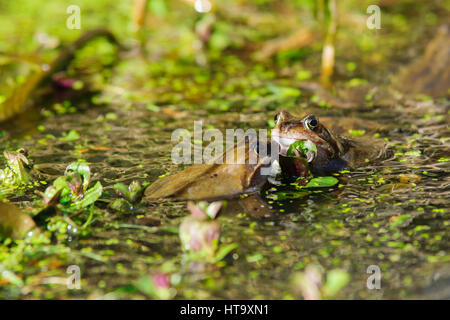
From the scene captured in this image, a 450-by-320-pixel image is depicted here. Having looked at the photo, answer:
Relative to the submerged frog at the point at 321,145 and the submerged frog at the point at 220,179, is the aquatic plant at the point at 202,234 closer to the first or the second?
the submerged frog at the point at 220,179

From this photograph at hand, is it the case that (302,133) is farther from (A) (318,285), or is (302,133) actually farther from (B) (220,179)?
(A) (318,285)

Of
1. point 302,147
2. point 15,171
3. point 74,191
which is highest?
point 302,147

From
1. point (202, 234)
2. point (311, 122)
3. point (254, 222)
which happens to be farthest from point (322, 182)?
point (202, 234)

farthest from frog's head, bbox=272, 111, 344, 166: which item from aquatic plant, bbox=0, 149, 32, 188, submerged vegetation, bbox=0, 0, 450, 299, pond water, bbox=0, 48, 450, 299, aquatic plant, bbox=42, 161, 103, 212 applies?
aquatic plant, bbox=0, 149, 32, 188

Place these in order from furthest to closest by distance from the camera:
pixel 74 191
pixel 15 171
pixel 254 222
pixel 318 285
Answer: pixel 15 171, pixel 74 191, pixel 254 222, pixel 318 285

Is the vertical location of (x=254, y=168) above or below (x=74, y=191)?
above
